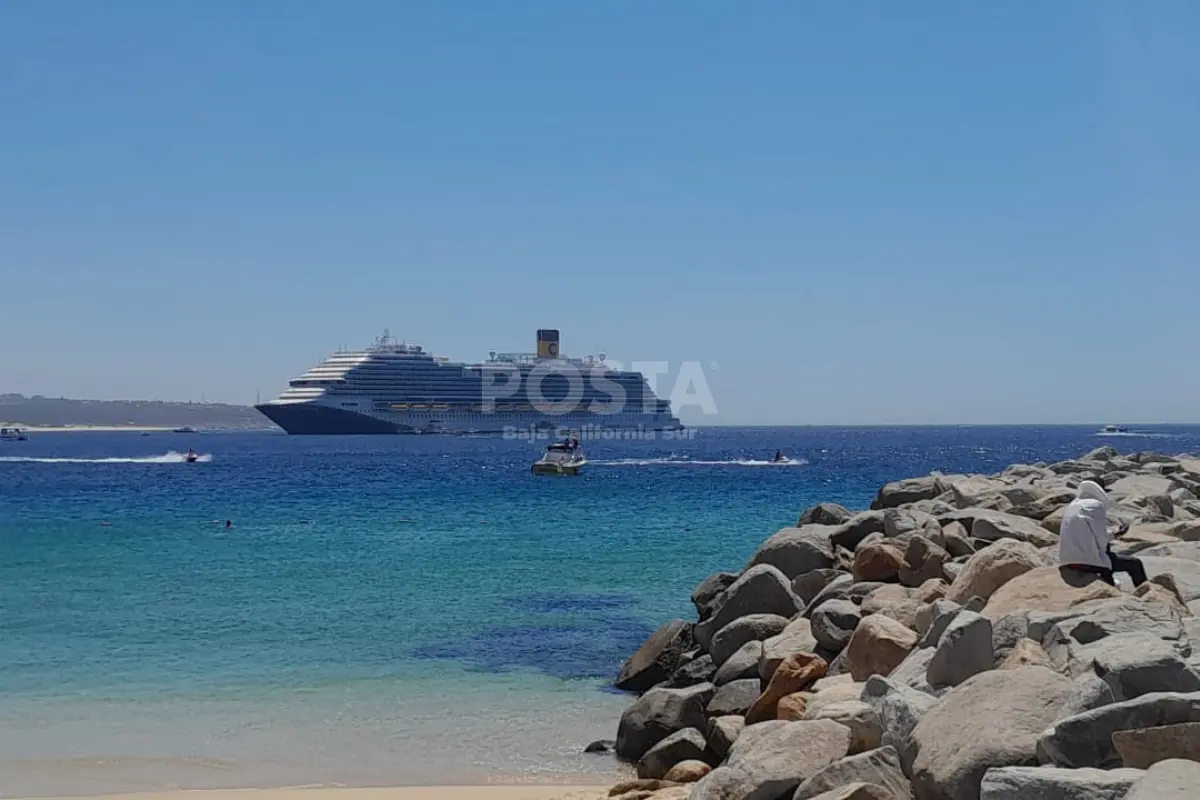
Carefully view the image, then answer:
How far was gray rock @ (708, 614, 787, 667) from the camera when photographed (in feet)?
25.5

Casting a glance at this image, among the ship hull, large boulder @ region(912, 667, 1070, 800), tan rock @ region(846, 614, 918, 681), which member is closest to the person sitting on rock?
tan rock @ region(846, 614, 918, 681)

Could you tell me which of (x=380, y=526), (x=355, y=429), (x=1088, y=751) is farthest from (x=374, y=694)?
(x=355, y=429)

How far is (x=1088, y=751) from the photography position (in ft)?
11.2

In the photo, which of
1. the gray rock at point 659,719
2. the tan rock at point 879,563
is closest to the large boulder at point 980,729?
the gray rock at point 659,719

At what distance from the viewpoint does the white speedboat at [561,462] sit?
38812mm

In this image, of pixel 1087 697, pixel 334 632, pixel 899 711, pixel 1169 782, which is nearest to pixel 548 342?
pixel 334 632

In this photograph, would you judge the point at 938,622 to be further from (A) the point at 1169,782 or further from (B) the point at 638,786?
(A) the point at 1169,782

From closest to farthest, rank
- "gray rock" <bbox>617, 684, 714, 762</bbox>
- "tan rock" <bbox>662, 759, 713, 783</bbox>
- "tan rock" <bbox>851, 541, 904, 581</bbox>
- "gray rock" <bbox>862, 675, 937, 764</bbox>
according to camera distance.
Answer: "gray rock" <bbox>862, 675, 937, 764</bbox>
"tan rock" <bbox>662, 759, 713, 783</bbox>
"gray rock" <bbox>617, 684, 714, 762</bbox>
"tan rock" <bbox>851, 541, 904, 581</bbox>

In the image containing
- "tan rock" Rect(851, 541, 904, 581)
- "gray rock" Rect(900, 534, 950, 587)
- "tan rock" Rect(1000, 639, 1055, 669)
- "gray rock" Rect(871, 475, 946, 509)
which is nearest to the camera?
"tan rock" Rect(1000, 639, 1055, 669)

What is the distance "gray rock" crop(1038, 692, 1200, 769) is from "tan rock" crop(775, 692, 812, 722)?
216cm

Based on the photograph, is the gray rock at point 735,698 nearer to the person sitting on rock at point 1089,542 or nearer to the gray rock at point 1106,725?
the person sitting on rock at point 1089,542

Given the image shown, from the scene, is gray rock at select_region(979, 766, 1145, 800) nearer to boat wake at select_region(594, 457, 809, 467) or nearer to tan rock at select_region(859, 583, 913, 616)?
tan rock at select_region(859, 583, 913, 616)

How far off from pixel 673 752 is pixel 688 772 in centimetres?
38

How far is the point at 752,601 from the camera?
332 inches
